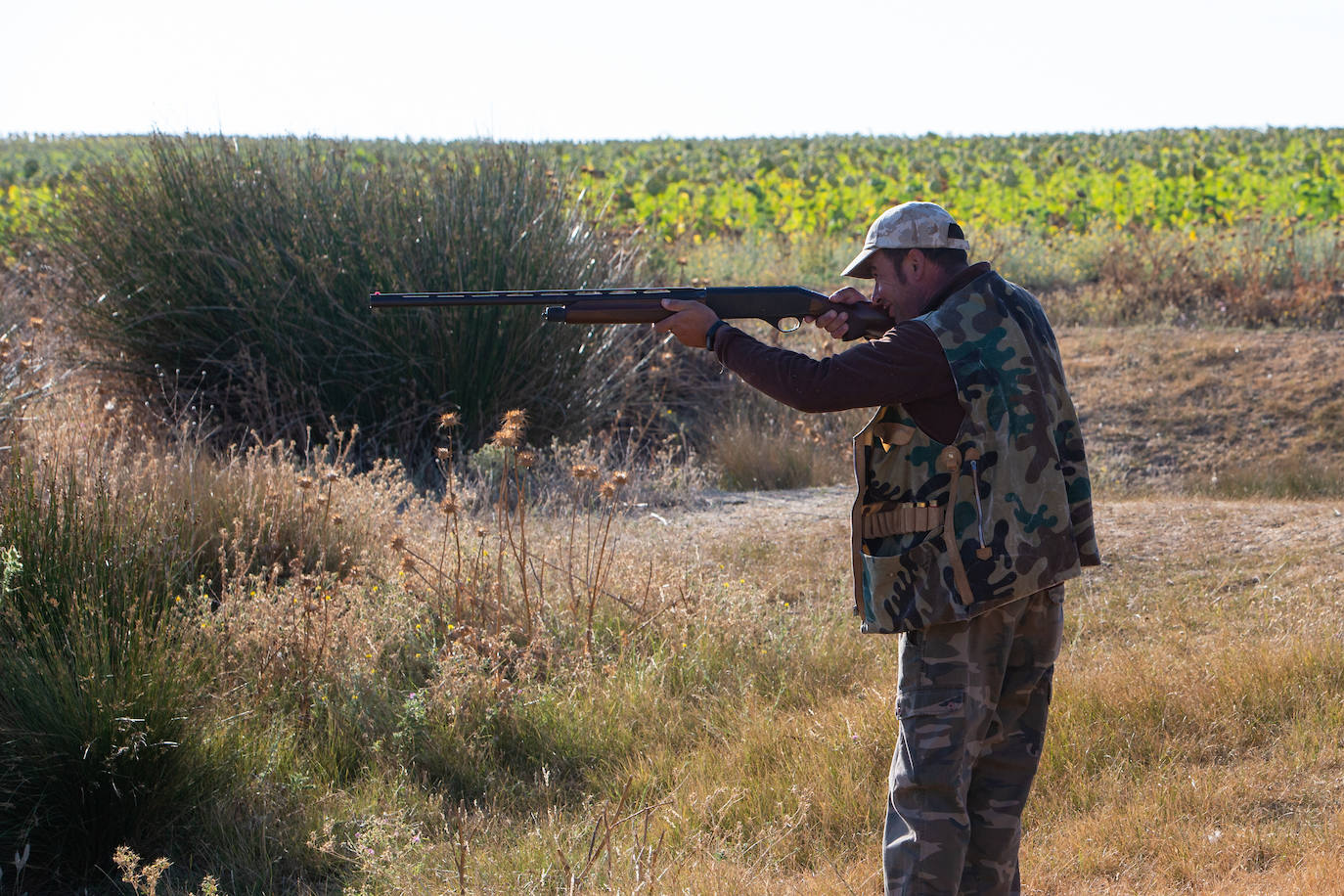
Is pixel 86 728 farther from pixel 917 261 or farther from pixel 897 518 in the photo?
pixel 917 261

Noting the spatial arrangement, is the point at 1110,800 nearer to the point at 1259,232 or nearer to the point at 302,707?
the point at 302,707

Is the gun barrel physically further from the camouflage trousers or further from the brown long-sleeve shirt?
the camouflage trousers

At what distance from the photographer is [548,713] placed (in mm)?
5047

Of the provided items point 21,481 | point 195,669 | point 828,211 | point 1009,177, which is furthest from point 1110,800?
point 1009,177

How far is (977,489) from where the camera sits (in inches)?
114

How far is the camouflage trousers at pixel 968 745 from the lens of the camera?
2.83 metres

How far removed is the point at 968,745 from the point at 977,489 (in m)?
0.61

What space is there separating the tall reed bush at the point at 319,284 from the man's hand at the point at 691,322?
19.6 ft

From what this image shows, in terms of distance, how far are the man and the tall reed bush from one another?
6.59 m

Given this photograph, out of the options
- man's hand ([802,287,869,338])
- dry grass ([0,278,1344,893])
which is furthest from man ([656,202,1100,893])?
dry grass ([0,278,1344,893])

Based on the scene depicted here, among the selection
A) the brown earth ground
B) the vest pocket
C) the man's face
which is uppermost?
the man's face

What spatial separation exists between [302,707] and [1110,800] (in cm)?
320

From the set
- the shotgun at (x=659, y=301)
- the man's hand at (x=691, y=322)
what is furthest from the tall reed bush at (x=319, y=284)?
the man's hand at (x=691, y=322)

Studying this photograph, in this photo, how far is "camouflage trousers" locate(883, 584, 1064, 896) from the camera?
2.83 m
